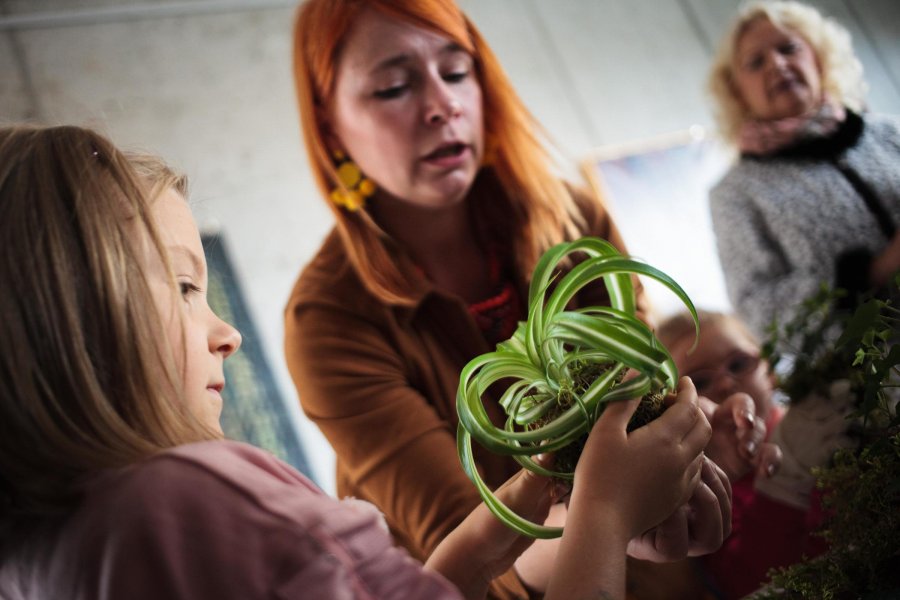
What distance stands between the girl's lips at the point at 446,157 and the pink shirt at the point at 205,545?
0.55 metres

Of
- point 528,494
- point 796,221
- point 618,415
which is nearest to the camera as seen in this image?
point 618,415

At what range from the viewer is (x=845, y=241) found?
4.98ft

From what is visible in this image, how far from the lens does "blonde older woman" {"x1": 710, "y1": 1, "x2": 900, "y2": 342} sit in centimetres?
152

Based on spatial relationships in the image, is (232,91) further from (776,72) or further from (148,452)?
(148,452)

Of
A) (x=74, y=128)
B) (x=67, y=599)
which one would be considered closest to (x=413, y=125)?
(x=74, y=128)

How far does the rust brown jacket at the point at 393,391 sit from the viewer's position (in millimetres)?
933

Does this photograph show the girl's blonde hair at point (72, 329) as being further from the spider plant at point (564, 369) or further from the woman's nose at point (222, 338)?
the spider plant at point (564, 369)

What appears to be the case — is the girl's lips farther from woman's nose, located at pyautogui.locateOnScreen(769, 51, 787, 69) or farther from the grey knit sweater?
woman's nose, located at pyautogui.locateOnScreen(769, 51, 787, 69)

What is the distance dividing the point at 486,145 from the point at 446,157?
11 cm

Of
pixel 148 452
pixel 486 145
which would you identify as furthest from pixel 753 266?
pixel 148 452

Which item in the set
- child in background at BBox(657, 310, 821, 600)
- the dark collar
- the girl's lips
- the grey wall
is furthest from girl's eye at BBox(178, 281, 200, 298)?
the dark collar

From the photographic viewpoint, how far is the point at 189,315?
0.68m

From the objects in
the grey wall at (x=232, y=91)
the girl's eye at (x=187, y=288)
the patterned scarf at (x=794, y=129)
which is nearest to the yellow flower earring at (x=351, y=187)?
the grey wall at (x=232, y=91)

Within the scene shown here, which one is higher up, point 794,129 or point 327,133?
point 327,133
